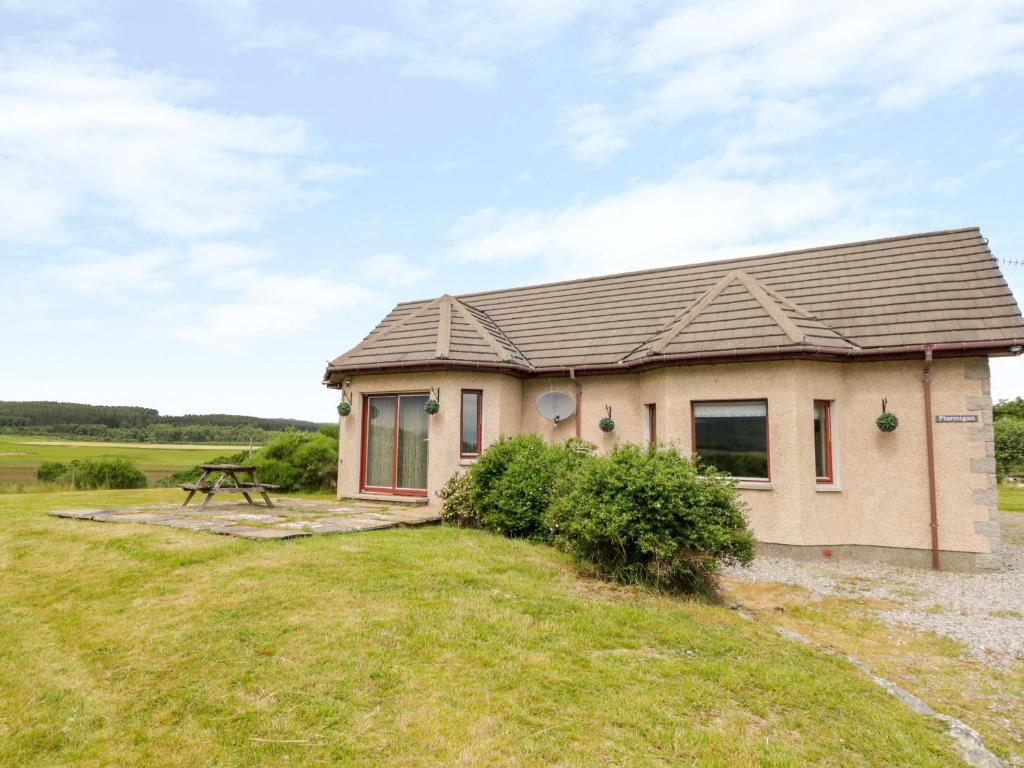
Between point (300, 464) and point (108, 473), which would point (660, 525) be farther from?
point (108, 473)

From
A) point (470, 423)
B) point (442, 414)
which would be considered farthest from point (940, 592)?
point (442, 414)

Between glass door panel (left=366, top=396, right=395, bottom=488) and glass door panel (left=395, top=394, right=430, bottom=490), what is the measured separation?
0.24m

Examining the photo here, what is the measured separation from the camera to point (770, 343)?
9906mm

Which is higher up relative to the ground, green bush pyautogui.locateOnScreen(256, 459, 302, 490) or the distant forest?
the distant forest

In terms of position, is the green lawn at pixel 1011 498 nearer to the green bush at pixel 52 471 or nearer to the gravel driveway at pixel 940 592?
the gravel driveway at pixel 940 592

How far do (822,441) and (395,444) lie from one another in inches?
342

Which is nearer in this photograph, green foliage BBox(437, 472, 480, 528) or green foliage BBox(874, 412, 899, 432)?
green foliage BBox(874, 412, 899, 432)

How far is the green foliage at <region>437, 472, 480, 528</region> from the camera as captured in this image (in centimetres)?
1003

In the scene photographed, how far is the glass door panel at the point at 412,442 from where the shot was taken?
41.0ft

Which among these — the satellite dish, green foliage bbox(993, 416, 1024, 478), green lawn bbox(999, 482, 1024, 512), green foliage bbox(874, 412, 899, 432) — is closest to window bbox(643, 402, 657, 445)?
the satellite dish

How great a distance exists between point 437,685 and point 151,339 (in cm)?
2485

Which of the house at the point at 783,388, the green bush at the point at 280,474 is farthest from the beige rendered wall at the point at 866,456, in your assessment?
the green bush at the point at 280,474

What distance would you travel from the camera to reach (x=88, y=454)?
24859 mm

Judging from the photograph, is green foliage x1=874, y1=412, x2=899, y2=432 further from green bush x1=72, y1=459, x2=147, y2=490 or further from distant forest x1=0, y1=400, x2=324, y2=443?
distant forest x1=0, y1=400, x2=324, y2=443
